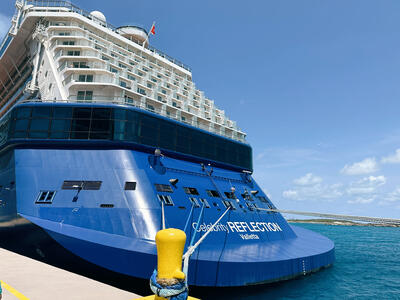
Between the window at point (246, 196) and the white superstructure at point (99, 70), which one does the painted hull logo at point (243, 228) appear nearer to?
the window at point (246, 196)

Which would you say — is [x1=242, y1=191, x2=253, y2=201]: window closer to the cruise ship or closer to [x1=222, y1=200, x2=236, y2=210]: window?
the cruise ship

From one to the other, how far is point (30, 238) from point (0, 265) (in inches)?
90.4

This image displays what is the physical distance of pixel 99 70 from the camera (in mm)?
22203

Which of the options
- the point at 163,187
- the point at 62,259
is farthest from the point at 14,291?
the point at 163,187

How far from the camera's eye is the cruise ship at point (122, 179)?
42.3 feet

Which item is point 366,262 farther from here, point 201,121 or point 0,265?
point 0,265

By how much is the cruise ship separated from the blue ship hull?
0.06 metres

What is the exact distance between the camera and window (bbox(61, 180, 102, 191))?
49.7ft

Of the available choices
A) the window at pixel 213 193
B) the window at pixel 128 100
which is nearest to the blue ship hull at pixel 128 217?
the window at pixel 213 193

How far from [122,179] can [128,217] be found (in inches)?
103

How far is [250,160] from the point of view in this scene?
2856cm

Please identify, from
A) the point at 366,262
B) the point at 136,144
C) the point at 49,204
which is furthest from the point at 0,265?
the point at 366,262

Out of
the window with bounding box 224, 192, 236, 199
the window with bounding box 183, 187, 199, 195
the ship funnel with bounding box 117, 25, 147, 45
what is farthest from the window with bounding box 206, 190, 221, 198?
the ship funnel with bounding box 117, 25, 147, 45

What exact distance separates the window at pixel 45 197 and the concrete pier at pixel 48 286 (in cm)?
412
